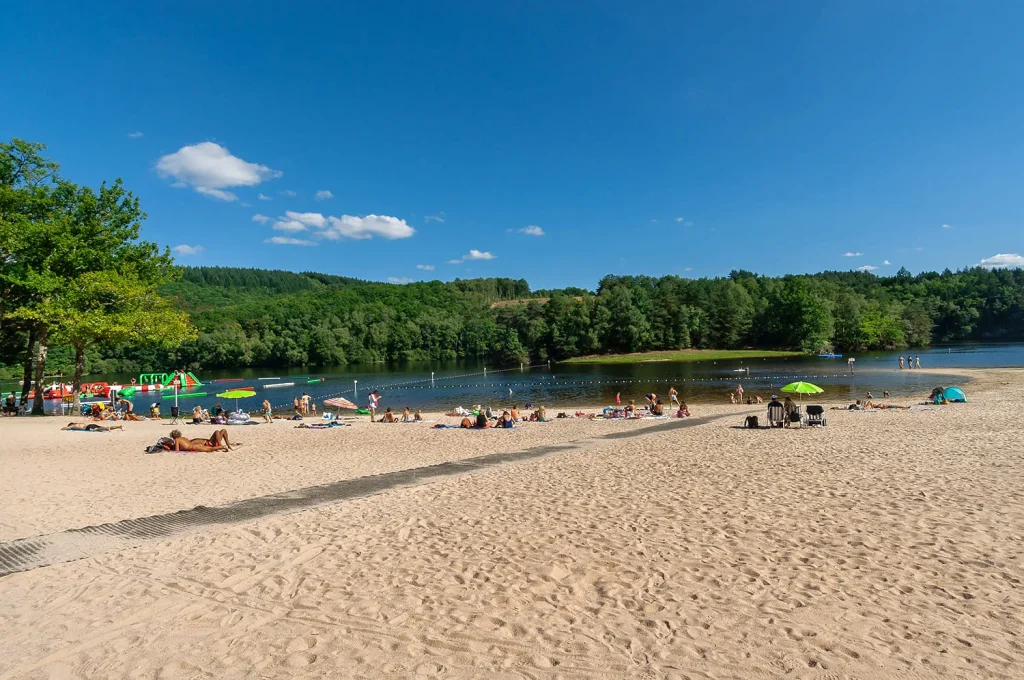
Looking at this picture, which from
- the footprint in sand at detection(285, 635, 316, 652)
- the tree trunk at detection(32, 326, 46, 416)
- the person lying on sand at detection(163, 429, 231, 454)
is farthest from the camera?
the tree trunk at detection(32, 326, 46, 416)

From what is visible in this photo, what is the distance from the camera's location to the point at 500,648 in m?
5.21

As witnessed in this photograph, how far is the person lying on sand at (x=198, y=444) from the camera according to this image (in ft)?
61.1

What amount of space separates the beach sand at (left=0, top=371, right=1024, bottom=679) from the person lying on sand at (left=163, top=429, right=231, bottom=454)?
16.1 ft

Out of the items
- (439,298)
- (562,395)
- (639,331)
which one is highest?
(439,298)

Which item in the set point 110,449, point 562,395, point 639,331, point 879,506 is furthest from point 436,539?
point 639,331

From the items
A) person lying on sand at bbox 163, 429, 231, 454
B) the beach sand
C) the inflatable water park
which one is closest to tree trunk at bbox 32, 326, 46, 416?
the inflatable water park

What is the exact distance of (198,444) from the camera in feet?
62.0

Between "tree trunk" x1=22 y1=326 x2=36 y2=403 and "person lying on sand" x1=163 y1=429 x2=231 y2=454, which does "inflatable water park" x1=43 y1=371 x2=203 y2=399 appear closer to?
"tree trunk" x1=22 y1=326 x2=36 y2=403

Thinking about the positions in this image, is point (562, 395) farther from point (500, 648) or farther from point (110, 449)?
point (500, 648)

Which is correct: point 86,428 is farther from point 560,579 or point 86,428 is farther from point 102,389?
point 102,389

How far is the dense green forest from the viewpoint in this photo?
106m

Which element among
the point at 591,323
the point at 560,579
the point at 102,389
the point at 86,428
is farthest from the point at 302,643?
the point at 591,323

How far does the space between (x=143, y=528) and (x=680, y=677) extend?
9172 mm

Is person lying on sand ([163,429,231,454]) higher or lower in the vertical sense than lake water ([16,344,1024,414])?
higher
